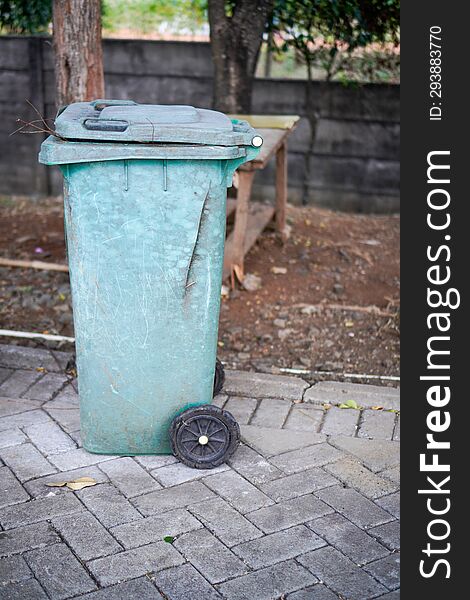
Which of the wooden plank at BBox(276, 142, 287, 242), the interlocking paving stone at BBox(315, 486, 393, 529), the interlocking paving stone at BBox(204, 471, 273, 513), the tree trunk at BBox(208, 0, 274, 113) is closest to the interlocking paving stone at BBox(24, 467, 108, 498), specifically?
the interlocking paving stone at BBox(204, 471, 273, 513)

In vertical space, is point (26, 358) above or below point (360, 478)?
above

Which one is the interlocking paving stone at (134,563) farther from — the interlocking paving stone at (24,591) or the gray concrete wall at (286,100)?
the gray concrete wall at (286,100)

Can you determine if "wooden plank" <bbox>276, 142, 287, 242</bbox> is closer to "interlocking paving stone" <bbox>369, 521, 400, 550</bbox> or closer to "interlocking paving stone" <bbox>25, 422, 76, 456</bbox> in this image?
Answer: "interlocking paving stone" <bbox>25, 422, 76, 456</bbox>

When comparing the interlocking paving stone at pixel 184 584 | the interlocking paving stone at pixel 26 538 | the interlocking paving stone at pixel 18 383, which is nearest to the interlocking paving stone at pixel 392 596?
the interlocking paving stone at pixel 184 584

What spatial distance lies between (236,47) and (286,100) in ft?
4.68

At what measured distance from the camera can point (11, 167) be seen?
336 inches

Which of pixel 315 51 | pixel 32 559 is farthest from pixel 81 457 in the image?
pixel 315 51

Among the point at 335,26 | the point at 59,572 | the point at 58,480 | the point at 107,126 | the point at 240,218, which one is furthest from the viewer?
the point at 335,26

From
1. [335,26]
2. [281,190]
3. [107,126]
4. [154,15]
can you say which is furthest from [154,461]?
[154,15]

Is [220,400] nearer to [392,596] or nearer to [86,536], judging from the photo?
[86,536]

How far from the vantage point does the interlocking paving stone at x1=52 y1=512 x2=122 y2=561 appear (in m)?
3.18

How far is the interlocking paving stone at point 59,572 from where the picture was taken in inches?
116

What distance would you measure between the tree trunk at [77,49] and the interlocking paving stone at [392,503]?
11.2 feet

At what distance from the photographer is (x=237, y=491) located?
3623 mm
